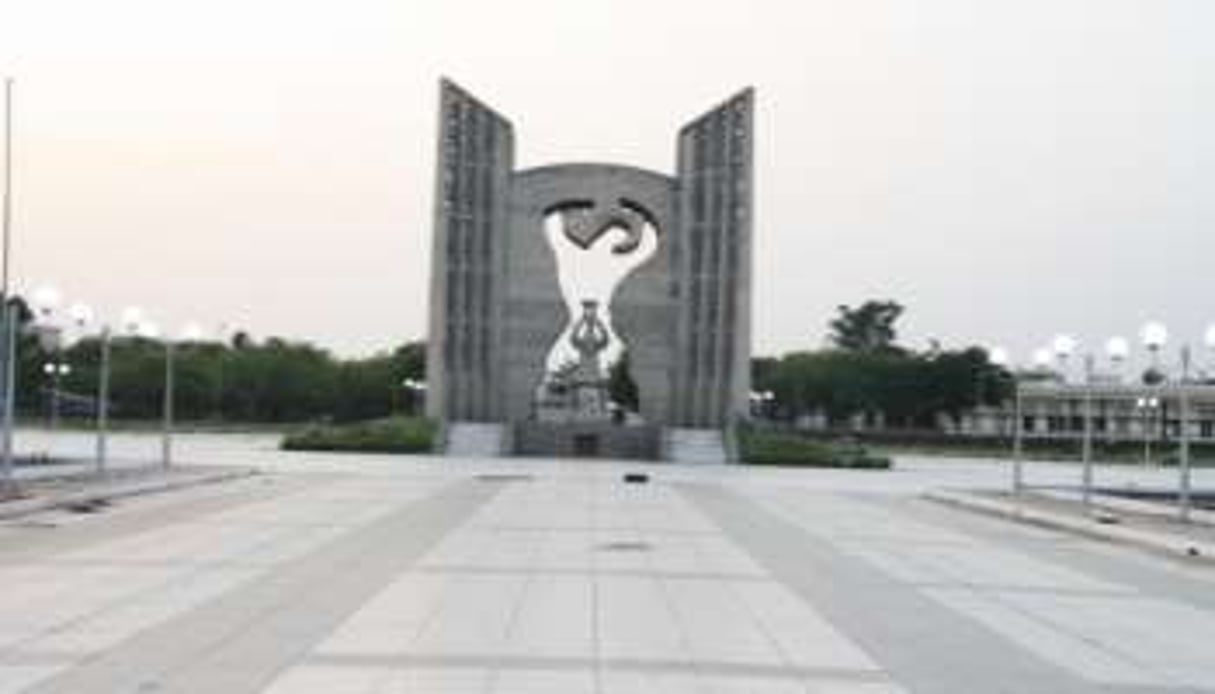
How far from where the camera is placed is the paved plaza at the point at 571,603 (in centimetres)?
1213

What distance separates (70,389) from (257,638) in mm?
106842

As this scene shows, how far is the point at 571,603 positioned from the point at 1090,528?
15.4m

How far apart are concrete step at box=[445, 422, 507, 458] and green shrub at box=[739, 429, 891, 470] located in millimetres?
8094

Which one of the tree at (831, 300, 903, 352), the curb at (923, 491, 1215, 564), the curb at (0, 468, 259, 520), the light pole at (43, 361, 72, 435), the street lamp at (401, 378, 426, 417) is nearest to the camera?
the curb at (923, 491, 1215, 564)

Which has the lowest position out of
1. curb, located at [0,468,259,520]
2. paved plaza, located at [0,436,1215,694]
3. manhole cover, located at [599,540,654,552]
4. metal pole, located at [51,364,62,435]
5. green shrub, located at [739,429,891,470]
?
paved plaza, located at [0,436,1215,694]

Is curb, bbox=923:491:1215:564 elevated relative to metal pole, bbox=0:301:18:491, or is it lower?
lower

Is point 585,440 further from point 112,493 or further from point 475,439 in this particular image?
point 112,493

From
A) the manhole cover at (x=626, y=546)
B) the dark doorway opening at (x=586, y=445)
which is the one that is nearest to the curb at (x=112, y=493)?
the manhole cover at (x=626, y=546)

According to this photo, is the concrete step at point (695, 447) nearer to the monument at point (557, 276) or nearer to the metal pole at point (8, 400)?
the monument at point (557, 276)

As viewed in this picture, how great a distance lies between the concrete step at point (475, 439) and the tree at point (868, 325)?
341 feet

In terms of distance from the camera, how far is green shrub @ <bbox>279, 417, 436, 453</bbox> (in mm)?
62750

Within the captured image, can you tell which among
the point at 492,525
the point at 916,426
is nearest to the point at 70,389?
the point at 916,426

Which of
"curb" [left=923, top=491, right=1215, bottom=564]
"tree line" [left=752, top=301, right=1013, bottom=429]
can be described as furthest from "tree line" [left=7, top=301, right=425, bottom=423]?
"curb" [left=923, top=491, right=1215, bottom=564]

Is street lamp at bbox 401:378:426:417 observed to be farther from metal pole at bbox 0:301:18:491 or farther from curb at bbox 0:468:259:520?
metal pole at bbox 0:301:18:491
